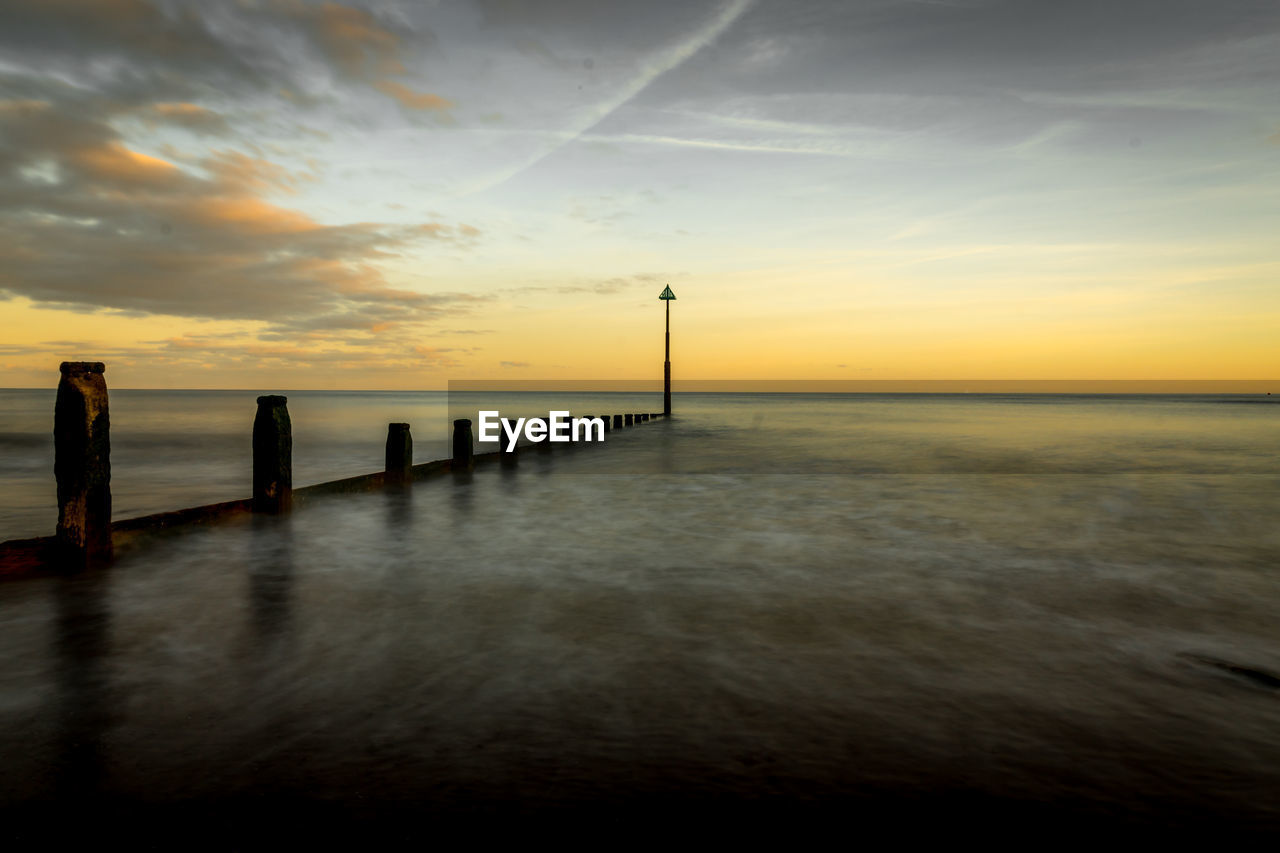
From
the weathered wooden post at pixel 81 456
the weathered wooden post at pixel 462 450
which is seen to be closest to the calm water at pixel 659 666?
the weathered wooden post at pixel 81 456

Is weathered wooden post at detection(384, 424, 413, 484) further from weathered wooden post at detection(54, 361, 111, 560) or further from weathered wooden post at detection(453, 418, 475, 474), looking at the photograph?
weathered wooden post at detection(54, 361, 111, 560)

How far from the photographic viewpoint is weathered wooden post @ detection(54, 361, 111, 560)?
731 cm

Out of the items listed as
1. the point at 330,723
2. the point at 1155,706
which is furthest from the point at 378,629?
the point at 1155,706

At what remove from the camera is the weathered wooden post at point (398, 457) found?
15.2m

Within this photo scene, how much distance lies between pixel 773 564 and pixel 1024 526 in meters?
4.95

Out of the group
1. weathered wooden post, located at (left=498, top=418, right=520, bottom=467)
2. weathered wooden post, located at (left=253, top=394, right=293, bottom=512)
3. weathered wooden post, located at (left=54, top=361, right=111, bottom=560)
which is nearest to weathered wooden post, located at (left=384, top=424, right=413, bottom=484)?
weathered wooden post, located at (left=253, top=394, right=293, bottom=512)

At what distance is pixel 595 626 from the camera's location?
5.96m

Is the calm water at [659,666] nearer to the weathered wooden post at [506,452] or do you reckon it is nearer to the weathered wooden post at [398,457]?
the weathered wooden post at [398,457]

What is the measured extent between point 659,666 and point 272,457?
8.00 metres

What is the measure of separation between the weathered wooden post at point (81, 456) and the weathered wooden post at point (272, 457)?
269cm

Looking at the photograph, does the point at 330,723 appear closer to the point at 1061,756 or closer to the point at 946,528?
the point at 1061,756

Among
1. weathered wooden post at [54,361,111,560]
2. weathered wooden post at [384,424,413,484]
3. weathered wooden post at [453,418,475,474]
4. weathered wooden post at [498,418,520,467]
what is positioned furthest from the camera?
weathered wooden post at [498,418,520,467]

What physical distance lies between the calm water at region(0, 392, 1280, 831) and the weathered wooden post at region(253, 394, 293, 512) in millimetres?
490

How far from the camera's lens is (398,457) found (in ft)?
50.0
